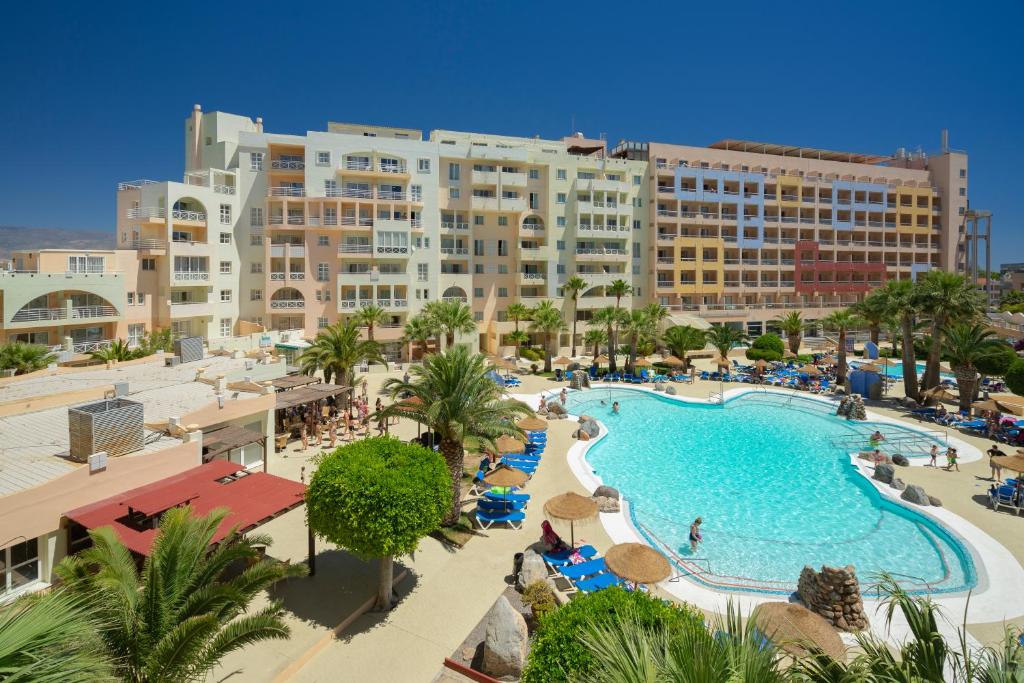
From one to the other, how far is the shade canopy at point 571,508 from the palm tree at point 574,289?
38.4 metres

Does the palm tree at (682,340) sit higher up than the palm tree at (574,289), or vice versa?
the palm tree at (574,289)

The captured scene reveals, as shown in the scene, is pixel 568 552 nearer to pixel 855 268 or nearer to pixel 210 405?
pixel 210 405

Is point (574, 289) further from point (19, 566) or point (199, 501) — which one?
point (19, 566)

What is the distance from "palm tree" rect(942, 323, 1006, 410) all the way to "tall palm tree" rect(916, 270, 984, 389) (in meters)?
0.67

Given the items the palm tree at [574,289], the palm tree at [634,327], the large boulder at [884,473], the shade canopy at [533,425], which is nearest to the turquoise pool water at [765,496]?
the large boulder at [884,473]

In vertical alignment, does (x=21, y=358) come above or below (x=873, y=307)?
below

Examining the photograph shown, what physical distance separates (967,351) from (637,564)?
32.3 metres

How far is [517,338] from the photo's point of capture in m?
52.3

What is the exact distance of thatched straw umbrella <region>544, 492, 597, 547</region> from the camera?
16.3m

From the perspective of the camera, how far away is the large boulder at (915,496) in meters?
20.6

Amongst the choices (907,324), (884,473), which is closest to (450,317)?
(884,473)

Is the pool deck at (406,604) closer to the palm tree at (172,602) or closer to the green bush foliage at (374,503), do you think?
the green bush foliage at (374,503)

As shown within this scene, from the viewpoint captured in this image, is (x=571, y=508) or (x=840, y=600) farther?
(x=571, y=508)

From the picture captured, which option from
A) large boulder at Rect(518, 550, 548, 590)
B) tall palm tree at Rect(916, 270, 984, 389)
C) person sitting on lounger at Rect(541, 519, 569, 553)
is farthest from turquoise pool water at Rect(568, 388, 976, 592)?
tall palm tree at Rect(916, 270, 984, 389)
